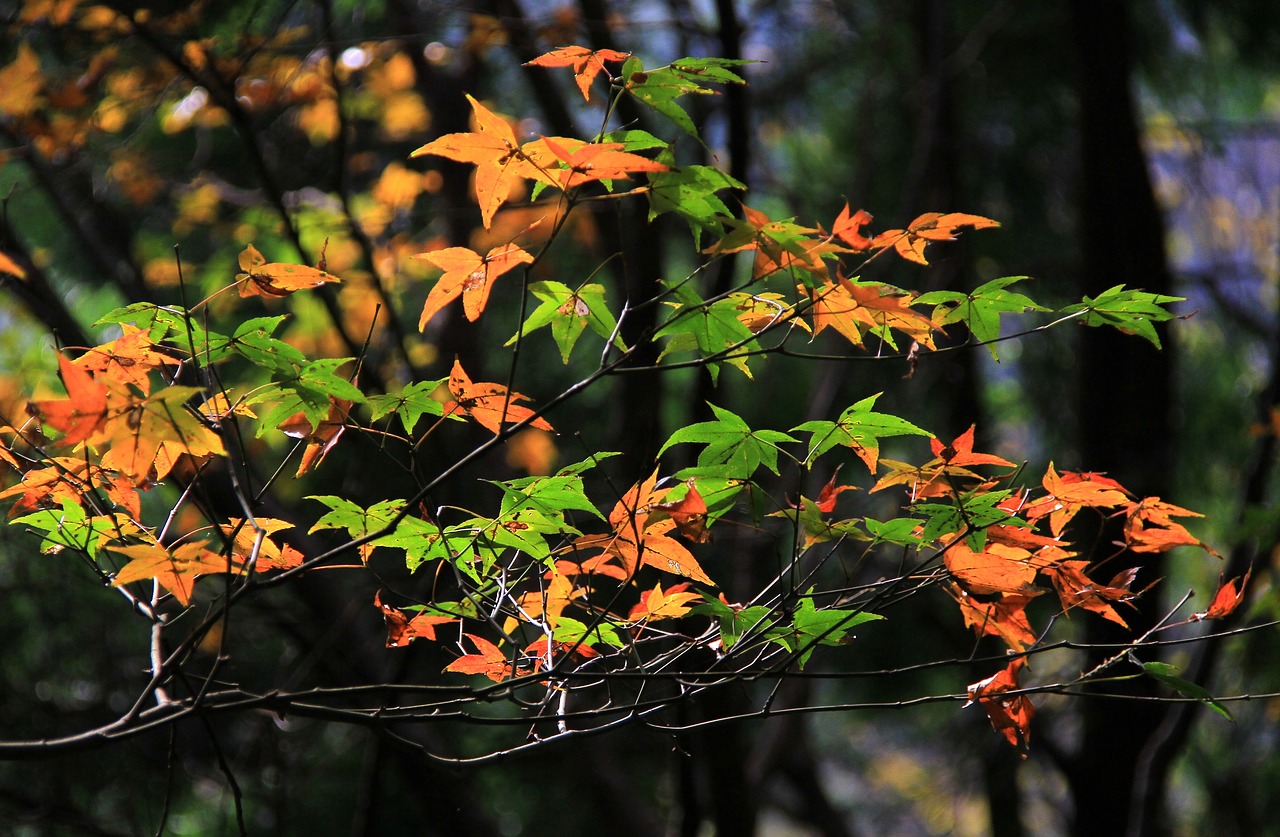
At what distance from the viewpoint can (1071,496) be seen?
0.98m

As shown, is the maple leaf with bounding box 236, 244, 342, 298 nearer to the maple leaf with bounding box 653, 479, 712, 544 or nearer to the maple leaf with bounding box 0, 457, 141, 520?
the maple leaf with bounding box 0, 457, 141, 520

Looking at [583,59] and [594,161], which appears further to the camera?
[583,59]

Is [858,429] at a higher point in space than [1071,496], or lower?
higher

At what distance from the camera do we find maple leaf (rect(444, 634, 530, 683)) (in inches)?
40.3

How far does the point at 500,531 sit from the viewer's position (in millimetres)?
973

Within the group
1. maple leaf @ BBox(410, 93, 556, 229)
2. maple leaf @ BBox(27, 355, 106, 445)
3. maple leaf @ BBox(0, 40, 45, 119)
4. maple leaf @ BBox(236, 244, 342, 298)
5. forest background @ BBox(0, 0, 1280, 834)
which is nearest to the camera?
maple leaf @ BBox(27, 355, 106, 445)

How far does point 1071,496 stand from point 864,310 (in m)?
0.28

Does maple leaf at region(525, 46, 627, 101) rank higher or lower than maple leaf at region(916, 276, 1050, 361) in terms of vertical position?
higher

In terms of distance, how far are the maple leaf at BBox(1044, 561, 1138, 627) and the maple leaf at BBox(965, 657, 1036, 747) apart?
0.26 feet

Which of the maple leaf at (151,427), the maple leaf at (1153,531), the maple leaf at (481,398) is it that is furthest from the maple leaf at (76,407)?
the maple leaf at (1153,531)

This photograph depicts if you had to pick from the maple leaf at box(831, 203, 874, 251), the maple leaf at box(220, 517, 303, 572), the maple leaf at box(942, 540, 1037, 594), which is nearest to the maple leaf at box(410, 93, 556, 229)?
the maple leaf at box(831, 203, 874, 251)

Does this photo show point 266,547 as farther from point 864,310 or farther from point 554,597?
point 864,310

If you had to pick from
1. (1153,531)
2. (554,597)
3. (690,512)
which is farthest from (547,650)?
(1153,531)

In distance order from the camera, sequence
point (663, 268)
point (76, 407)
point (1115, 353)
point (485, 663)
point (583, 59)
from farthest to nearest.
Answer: point (663, 268), point (1115, 353), point (485, 663), point (583, 59), point (76, 407)
